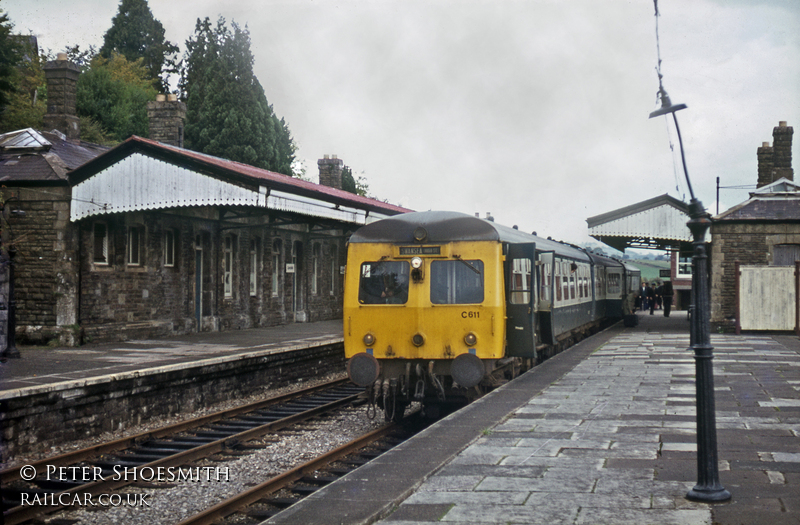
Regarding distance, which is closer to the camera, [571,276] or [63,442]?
[63,442]

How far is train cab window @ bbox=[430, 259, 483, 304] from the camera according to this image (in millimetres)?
10281

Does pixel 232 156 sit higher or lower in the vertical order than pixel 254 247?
higher

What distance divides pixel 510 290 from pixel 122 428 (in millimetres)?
5621

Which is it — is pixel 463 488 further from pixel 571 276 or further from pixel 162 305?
pixel 162 305

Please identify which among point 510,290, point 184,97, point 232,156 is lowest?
point 510,290

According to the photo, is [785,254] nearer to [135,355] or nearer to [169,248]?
[169,248]

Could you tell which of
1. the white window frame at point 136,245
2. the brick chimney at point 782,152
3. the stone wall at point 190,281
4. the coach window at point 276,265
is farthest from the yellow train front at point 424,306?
the brick chimney at point 782,152

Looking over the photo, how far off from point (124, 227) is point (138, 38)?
146 feet

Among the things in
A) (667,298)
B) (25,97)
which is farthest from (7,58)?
(667,298)

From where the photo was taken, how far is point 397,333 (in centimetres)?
1034

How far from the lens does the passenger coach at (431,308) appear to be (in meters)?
10.1

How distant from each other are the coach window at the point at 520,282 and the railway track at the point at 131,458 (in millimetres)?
3484

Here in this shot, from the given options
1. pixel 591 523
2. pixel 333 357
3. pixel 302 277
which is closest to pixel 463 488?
pixel 591 523

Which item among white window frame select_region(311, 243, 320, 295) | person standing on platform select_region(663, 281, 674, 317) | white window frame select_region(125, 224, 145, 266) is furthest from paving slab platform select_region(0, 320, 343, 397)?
person standing on platform select_region(663, 281, 674, 317)
